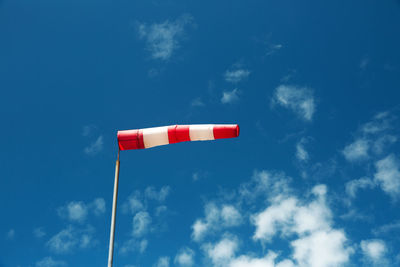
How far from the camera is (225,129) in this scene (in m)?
10.4

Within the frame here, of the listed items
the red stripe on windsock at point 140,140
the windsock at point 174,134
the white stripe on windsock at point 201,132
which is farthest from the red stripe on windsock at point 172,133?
the red stripe on windsock at point 140,140

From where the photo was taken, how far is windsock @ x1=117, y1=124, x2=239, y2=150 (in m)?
10.4

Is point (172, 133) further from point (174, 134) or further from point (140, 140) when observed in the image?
point (140, 140)

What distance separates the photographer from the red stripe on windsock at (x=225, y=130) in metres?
10.4

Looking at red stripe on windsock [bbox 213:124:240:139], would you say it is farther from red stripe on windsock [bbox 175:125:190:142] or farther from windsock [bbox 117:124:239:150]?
red stripe on windsock [bbox 175:125:190:142]

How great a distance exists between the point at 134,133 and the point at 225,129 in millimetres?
3267

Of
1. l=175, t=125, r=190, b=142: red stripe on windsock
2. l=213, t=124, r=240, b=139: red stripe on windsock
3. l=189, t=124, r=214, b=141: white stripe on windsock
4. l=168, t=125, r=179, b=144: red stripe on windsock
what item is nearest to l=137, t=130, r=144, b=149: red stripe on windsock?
l=168, t=125, r=179, b=144: red stripe on windsock

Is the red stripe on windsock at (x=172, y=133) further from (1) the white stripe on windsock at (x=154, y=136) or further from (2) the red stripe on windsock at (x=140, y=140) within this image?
(2) the red stripe on windsock at (x=140, y=140)

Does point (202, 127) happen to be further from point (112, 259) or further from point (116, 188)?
point (112, 259)

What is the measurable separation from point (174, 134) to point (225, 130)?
1.84 m

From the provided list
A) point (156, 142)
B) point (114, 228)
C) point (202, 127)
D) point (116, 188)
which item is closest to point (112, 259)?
point (114, 228)

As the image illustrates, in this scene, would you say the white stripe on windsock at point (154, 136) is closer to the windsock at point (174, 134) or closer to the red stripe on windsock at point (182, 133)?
the windsock at point (174, 134)

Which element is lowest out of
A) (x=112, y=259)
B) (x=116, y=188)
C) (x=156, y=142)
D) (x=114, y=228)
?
(x=112, y=259)

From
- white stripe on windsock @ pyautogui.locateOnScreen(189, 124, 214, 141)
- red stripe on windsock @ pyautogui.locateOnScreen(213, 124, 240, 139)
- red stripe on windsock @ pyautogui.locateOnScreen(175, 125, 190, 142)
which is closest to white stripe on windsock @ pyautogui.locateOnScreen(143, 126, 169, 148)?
A: red stripe on windsock @ pyautogui.locateOnScreen(175, 125, 190, 142)
